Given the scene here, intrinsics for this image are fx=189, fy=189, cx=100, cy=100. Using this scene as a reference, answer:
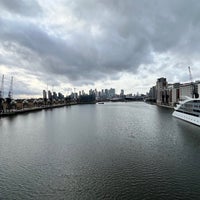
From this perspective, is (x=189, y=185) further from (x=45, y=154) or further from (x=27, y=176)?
(x=45, y=154)

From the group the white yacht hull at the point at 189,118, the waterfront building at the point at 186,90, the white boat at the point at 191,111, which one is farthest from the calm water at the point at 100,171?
the waterfront building at the point at 186,90

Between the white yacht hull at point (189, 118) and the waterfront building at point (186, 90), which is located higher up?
the waterfront building at point (186, 90)

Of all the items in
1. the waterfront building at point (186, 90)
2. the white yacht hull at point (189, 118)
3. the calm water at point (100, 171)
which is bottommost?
the calm water at point (100, 171)

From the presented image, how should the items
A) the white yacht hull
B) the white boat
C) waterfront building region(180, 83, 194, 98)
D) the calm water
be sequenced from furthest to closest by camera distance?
waterfront building region(180, 83, 194, 98), the white boat, the white yacht hull, the calm water

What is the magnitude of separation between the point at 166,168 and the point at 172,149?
24.0ft

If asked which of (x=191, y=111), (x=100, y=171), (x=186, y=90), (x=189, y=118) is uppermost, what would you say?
(x=186, y=90)

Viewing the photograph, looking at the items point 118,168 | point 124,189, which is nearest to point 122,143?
point 118,168

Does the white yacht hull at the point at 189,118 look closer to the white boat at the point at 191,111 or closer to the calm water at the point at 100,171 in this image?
the white boat at the point at 191,111

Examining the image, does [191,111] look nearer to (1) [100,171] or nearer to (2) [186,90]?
(1) [100,171]

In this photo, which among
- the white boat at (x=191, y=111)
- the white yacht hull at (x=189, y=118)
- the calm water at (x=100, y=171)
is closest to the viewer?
the calm water at (x=100, y=171)

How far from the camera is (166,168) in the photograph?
17.6 meters

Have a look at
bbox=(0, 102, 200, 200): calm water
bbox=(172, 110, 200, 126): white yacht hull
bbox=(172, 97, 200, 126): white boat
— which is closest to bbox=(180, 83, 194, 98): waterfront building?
bbox=(172, 97, 200, 126): white boat

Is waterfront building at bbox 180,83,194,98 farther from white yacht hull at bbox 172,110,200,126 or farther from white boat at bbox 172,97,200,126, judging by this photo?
white yacht hull at bbox 172,110,200,126

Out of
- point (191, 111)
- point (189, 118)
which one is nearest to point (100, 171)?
point (189, 118)
